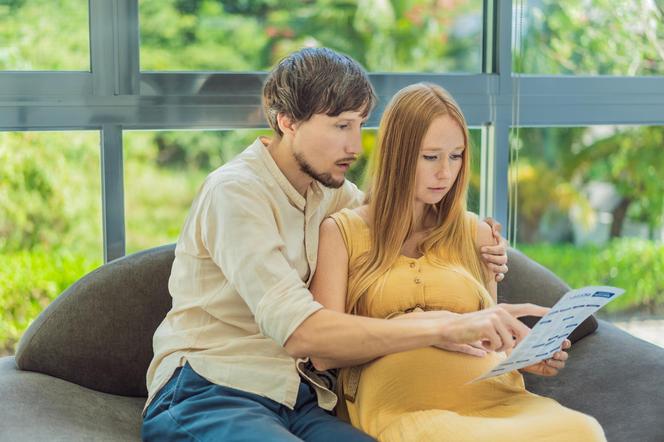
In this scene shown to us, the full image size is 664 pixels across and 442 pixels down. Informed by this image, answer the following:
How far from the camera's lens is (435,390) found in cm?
203

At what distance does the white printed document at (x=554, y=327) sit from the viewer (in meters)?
1.76

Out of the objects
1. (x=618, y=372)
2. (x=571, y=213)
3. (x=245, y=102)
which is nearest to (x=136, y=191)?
(x=245, y=102)

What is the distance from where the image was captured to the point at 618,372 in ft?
7.53

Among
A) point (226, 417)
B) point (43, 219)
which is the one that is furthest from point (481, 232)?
point (43, 219)

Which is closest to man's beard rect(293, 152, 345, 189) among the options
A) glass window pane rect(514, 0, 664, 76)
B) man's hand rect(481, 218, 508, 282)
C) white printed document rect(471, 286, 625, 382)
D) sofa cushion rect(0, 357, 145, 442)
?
man's hand rect(481, 218, 508, 282)

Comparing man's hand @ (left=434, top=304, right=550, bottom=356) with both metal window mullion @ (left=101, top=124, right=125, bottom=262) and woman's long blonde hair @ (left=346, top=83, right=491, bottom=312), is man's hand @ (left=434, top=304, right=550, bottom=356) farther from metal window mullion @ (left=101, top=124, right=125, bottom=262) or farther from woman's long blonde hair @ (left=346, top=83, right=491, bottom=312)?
metal window mullion @ (left=101, top=124, right=125, bottom=262)

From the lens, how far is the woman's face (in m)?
2.15

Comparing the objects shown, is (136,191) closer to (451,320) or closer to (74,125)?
(74,125)

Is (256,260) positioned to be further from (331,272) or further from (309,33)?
(309,33)

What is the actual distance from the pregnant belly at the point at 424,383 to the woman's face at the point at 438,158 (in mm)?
388

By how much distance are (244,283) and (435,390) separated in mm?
496

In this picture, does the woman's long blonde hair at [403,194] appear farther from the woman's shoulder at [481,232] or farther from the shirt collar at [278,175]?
the shirt collar at [278,175]

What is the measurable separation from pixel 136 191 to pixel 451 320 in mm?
1299

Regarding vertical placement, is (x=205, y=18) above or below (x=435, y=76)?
above
